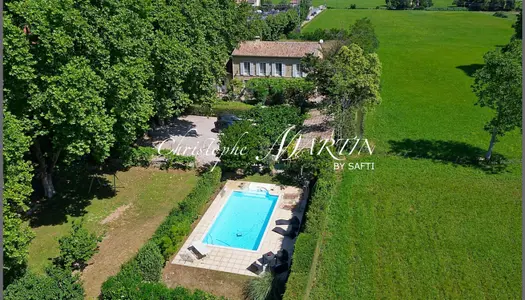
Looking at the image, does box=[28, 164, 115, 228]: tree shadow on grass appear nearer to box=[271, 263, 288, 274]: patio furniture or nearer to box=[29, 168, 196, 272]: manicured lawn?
box=[29, 168, 196, 272]: manicured lawn

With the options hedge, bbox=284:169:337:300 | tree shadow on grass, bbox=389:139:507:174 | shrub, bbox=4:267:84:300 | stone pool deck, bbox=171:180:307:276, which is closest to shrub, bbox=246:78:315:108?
tree shadow on grass, bbox=389:139:507:174

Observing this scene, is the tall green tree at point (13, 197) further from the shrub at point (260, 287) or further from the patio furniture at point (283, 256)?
the patio furniture at point (283, 256)

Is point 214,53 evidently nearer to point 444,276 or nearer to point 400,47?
point 444,276

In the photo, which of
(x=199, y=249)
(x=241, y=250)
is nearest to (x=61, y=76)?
(x=199, y=249)

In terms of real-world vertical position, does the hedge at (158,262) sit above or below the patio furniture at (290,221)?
above

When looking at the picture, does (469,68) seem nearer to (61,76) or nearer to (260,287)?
(260,287)

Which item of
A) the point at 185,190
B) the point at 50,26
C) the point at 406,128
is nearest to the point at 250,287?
the point at 185,190

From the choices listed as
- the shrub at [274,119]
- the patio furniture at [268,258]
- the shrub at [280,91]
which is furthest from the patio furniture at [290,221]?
the shrub at [280,91]

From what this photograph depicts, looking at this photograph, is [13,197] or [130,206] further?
[130,206]
